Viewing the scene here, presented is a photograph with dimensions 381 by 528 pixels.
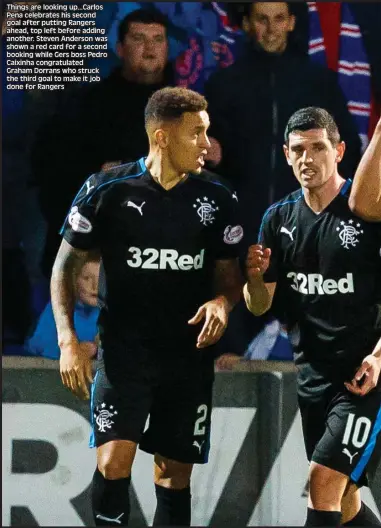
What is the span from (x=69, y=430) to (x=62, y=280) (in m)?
0.69

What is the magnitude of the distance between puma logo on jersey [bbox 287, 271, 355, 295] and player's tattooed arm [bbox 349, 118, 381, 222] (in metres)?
0.27

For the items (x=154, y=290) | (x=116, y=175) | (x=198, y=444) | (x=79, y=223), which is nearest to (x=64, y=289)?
(x=79, y=223)

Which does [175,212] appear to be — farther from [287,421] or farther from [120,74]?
[287,421]

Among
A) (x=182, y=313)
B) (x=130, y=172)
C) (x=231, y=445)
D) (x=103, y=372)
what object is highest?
(x=130, y=172)

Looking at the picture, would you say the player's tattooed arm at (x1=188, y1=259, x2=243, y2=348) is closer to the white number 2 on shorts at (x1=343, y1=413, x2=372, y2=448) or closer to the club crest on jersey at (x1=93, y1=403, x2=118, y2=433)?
the club crest on jersey at (x1=93, y1=403, x2=118, y2=433)

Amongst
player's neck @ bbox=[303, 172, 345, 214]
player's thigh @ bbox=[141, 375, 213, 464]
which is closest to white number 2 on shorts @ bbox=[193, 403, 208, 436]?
player's thigh @ bbox=[141, 375, 213, 464]

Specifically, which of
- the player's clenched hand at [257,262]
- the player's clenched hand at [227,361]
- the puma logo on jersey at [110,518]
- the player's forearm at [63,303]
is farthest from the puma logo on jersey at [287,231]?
the puma logo on jersey at [110,518]

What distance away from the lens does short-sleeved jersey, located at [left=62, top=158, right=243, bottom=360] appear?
392cm

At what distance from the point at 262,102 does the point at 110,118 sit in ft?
2.20

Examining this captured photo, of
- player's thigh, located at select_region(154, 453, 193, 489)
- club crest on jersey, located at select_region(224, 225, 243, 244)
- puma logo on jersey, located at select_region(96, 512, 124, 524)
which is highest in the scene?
club crest on jersey, located at select_region(224, 225, 243, 244)

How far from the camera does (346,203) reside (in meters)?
3.90

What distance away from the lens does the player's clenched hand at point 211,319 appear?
3.89 m

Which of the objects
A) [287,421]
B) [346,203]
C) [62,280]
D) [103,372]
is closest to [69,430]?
[103,372]

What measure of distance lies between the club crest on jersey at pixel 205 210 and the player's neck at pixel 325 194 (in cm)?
42
